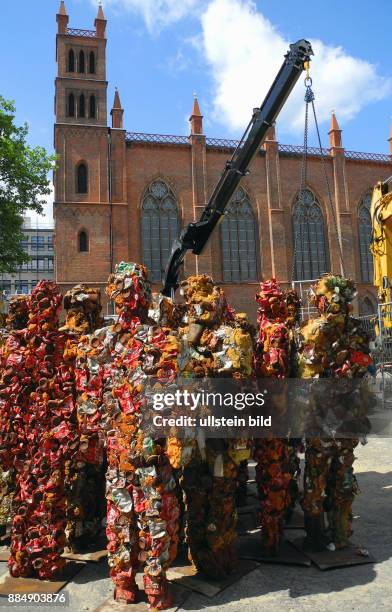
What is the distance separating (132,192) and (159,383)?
81.6 ft

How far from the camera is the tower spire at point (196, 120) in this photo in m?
28.4

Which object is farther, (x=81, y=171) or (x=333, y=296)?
(x=81, y=171)

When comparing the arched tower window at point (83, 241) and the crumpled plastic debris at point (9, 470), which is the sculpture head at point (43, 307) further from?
the arched tower window at point (83, 241)

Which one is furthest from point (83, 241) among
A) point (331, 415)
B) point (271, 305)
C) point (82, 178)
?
point (331, 415)

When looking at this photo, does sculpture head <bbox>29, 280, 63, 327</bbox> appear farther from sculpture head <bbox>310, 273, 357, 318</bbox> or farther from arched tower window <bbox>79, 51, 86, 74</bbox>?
arched tower window <bbox>79, 51, 86, 74</bbox>

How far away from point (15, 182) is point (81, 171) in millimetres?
10277

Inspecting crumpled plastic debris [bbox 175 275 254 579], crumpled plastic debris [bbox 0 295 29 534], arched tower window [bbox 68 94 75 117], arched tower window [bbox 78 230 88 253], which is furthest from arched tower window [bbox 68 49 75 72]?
crumpled plastic debris [bbox 175 275 254 579]

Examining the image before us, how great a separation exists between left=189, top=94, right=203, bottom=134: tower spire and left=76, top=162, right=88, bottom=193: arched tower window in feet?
21.5

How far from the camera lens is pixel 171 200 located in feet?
90.7

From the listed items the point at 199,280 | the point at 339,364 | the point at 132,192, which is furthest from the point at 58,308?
the point at 132,192

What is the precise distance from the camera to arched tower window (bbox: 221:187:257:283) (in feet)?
91.4

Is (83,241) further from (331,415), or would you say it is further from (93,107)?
(331,415)

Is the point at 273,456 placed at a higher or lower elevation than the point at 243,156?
lower

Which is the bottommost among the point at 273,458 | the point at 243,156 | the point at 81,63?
the point at 273,458
